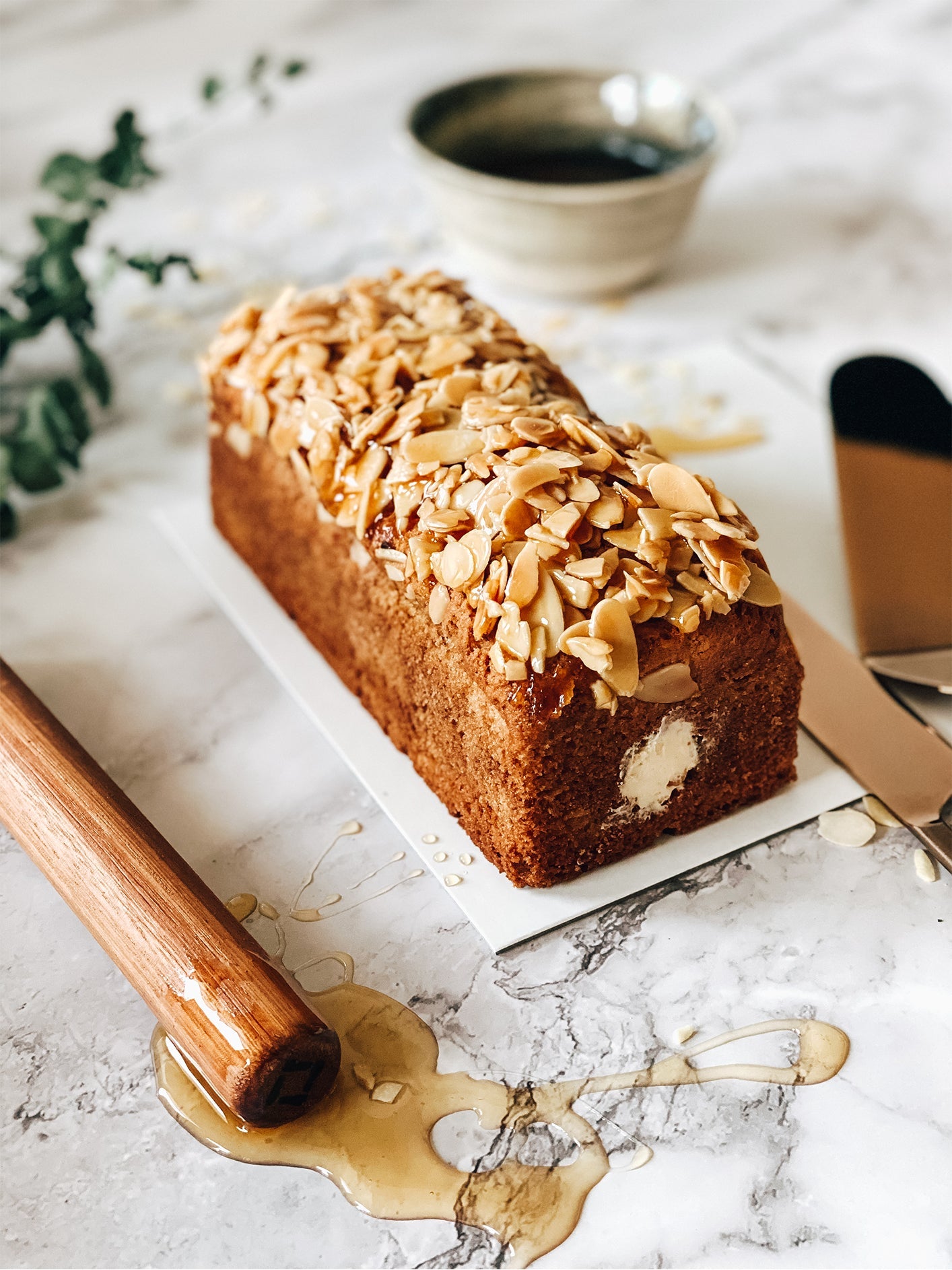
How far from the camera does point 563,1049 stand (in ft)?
3.26

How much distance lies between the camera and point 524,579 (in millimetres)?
1010

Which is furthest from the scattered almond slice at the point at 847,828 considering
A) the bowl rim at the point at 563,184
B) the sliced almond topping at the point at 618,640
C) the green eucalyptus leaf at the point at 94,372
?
the green eucalyptus leaf at the point at 94,372

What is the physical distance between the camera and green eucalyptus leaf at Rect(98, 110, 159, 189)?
162 cm

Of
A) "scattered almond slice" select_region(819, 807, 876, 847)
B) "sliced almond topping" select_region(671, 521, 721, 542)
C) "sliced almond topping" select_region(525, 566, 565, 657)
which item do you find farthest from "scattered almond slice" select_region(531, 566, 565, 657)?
"scattered almond slice" select_region(819, 807, 876, 847)

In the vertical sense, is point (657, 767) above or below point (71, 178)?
below

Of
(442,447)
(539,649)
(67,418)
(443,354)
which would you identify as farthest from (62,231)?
(539,649)

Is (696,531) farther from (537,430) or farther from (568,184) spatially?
(568,184)

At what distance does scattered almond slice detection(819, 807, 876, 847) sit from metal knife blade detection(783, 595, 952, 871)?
29mm

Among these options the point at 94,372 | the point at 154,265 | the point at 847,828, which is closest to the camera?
the point at 847,828

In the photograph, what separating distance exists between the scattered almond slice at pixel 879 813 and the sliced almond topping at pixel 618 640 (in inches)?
12.5

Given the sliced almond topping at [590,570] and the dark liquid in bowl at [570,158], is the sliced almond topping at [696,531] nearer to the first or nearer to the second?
the sliced almond topping at [590,570]

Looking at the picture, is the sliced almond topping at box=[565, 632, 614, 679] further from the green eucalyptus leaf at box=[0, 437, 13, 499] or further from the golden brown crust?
the green eucalyptus leaf at box=[0, 437, 13, 499]

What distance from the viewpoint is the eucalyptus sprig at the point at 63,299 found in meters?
1.56

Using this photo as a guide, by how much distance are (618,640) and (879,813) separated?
36cm
